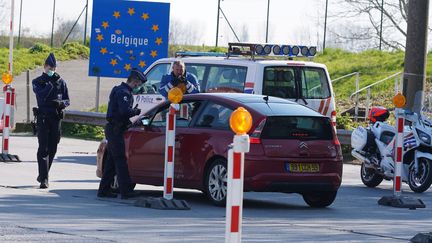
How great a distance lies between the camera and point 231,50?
21.6 metres

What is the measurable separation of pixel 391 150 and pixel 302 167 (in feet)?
13.3

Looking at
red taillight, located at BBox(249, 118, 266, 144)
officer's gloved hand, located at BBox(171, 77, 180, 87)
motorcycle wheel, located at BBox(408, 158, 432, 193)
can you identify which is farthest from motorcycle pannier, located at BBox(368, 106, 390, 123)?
red taillight, located at BBox(249, 118, 266, 144)

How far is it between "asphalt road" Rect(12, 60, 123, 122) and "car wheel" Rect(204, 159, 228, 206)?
21.4 m

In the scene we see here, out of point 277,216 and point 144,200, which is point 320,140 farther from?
point 144,200

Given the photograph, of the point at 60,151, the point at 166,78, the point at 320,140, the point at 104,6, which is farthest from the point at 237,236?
the point at 104,6

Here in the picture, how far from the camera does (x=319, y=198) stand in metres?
15.7

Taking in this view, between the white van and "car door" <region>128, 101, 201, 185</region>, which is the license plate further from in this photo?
the white van

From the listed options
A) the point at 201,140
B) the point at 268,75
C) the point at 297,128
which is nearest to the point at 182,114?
the point at 201,140

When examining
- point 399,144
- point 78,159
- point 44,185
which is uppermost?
→ point 399,144

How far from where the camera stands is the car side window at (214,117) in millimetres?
15211

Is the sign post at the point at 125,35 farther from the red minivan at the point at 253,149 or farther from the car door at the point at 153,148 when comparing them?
the red minivan at the point at 253,149

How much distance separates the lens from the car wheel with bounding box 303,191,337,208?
15.5m

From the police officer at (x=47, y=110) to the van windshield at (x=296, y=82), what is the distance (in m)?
4.62

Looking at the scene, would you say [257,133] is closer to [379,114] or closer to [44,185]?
[44,185]
